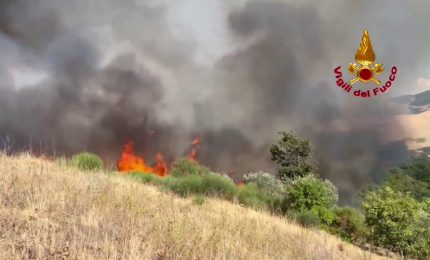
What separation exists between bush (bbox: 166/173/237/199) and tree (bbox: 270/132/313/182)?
515 inches

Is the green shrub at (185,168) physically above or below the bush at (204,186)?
above

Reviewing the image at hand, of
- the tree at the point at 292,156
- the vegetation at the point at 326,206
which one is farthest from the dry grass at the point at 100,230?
the tree at the point at 292,156

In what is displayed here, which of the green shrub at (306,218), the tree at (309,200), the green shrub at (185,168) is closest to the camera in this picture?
the green shrub at (306,218)

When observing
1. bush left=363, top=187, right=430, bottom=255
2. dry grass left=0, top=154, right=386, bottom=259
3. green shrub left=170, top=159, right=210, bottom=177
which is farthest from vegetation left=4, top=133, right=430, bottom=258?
dry grass left=0, top=154, right=386, bottom=259

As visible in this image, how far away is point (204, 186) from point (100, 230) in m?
15.7

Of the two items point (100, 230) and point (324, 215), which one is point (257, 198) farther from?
point (100, 230)

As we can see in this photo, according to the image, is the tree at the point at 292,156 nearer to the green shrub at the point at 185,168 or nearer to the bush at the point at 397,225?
the green shrub at the point at 185,168

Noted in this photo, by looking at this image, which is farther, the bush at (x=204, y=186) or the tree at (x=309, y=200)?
the tree at (x=309, y=200)

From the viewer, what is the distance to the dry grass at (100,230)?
5203 millimetres

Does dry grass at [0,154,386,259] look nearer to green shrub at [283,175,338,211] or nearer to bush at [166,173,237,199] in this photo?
bush at [166,173,237,199]

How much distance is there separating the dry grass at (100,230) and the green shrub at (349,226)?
13.1 metres

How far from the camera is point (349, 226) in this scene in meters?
23.0

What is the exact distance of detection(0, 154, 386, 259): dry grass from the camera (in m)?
5.20

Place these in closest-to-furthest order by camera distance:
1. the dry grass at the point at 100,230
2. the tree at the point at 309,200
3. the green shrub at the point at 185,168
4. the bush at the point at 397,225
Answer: the dry grass at the point at 100,230, the bush at the point at 397,225, the tree at the point at 309,200, the green shrub at the point at 185,168
